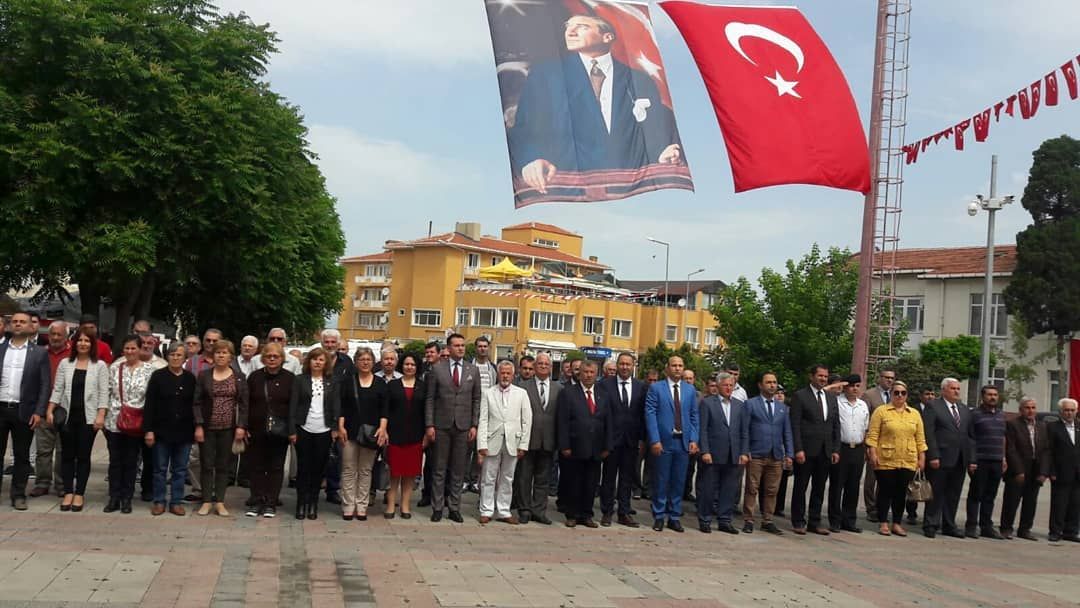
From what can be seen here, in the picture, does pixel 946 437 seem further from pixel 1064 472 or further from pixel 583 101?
pixel 583 101

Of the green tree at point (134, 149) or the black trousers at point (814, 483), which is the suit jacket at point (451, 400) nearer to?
the black trousers at point (814, 483)

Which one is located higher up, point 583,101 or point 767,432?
point 583,101

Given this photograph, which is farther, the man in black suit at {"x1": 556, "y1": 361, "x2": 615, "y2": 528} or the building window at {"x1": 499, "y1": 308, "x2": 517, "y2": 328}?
the building window at {"x1": 499, "y1": 308, "x2": 517, "y2": 328}

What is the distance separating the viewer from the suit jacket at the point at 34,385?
38.4 feet

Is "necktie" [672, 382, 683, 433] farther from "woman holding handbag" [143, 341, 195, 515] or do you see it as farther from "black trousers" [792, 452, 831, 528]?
"woman holding handbag" [143, 341, 195, 515]

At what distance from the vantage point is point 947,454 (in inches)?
557

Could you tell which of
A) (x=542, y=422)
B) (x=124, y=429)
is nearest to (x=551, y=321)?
(x=542, y=422)

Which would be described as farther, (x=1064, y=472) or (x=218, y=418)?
(x=1064, y=472)

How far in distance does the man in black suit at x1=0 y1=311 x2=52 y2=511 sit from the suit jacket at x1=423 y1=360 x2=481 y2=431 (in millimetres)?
3981

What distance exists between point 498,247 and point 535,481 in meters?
82.2

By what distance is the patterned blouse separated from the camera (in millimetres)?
11633

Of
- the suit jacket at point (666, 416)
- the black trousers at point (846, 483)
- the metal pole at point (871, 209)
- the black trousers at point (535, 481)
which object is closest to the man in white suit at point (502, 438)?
the black trousers at point (535, 481)

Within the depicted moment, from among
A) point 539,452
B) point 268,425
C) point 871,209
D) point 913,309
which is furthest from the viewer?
point 913,309

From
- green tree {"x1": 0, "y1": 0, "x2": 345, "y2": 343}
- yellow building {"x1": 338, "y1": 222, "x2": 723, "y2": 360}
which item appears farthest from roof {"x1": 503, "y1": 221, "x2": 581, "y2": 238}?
green tree {"x1": 0, "y1": 0, "x2": 345, "y2": 343}
